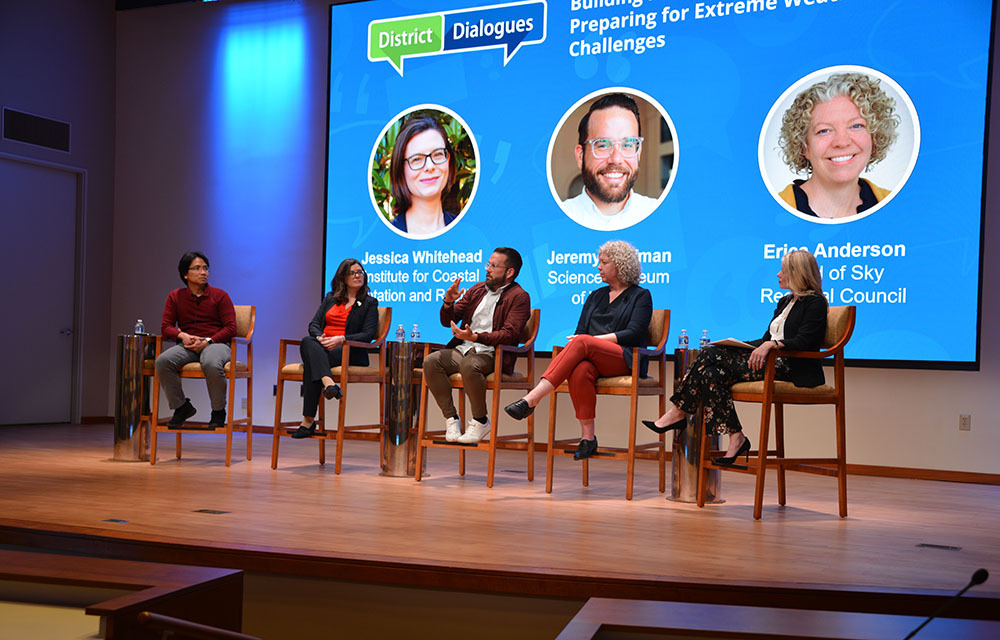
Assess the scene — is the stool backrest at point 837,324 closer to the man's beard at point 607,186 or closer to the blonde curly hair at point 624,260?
the blonde curly hair at point 624,260

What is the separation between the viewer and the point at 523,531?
2.90 m

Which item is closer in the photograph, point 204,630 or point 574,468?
point 204,630

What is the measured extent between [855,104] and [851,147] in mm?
230

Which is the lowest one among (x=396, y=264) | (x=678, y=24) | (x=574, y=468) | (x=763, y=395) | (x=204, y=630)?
(x=574, y=468)

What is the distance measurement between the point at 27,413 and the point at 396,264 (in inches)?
117

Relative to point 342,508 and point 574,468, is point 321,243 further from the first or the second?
point 342,508

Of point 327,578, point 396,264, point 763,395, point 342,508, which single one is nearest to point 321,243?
point 396,264

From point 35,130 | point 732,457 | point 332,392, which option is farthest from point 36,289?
point 732,457

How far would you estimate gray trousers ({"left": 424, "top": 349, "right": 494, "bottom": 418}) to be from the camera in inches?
166

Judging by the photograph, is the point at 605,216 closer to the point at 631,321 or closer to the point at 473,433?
the point at 631,321

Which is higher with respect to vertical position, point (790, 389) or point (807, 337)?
point (807, 337)

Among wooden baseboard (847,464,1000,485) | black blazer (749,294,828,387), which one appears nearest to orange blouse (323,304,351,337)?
black blazer (749,294,828,387)

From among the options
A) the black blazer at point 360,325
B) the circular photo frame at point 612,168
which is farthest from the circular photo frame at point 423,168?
the black blazer at point 360,325

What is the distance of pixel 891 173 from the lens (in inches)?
190
